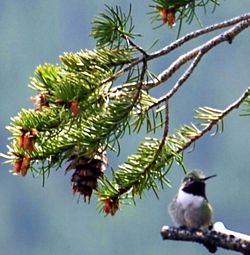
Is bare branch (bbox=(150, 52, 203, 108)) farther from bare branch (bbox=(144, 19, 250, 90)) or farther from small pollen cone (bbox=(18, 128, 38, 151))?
small pollen cone (bbox=(18, 128, 38, 151))

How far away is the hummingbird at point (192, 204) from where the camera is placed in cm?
164

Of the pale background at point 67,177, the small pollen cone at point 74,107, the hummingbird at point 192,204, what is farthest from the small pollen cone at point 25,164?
the pale background at point 67,177

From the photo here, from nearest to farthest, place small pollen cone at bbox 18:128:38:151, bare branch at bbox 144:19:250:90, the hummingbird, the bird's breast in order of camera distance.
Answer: small pollen cone at bbox 18:128:38:151
bare branch at bbox 144:19:250:90
the hummingbird
the bird's breast

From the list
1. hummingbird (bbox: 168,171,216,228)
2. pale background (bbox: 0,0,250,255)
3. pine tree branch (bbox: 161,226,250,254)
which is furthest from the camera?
pale background (bbox: 0,0,250,255)

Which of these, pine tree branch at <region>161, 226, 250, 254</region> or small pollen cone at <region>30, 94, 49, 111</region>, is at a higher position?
small pollen cone at <region>30, 94, 49, 111</region>

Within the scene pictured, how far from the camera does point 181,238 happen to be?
1211 mm

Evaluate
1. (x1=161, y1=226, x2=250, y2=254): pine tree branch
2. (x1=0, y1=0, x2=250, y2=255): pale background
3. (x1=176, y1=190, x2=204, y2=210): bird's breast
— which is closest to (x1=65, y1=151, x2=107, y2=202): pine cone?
(x1=161, y1=226, x2=250, y2=254): pine tree branch

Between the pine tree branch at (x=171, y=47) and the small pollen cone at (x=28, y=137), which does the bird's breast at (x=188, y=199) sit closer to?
the pine tree branch at (x=171, y=47)

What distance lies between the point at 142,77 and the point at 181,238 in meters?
0.19

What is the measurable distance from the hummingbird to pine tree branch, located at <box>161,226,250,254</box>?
31 cm

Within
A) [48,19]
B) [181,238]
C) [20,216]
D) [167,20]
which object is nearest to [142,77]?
[167,20]

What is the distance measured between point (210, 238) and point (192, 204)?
2.21 ft

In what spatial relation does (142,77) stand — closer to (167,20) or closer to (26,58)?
(167,20)

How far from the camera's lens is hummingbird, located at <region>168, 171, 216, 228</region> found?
1.64m
